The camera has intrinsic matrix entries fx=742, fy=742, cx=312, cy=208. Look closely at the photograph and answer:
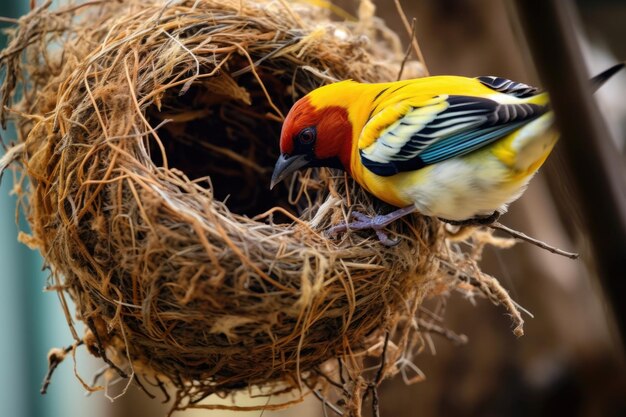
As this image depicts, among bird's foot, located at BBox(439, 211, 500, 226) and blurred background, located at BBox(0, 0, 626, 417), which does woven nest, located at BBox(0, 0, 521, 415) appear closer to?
bird's foot, located at BBox(439, 211, 500, 226)

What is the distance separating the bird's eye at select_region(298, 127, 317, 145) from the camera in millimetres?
2477

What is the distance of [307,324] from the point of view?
6.65ft

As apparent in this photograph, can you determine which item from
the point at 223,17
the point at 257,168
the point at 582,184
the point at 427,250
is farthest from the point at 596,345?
the point at 582,184

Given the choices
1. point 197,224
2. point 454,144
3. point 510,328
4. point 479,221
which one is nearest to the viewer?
point 197,224

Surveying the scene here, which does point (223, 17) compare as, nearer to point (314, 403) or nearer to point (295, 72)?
point (295, 72)

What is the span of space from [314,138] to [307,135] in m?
0.03

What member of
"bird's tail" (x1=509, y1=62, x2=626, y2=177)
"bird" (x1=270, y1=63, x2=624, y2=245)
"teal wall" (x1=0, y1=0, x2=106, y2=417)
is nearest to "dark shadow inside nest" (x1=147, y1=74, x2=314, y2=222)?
"bird" (x1=270, y1=63, x2=624, y2=245)

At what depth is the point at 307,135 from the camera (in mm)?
2482

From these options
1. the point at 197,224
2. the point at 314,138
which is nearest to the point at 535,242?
the point at 314,138

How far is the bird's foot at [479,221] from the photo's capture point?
240 cm

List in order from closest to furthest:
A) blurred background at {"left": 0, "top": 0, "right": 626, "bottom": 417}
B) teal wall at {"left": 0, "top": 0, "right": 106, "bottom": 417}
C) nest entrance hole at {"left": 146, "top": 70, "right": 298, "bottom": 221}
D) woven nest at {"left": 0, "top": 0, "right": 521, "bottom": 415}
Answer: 1. woven nest at {"left": 0, "top": 0, "right": 521, "bottom": 415}
2. nest entrance hole at {"left": 146, "top": 70, "right": 298, "bottom": 221}
3. blurred background at {"left": 0, "top": 0, "right": 626, "bottom": 417}
4. teal wall at {"left": 0, "top": 0, "right": 106, "bottom": 417}

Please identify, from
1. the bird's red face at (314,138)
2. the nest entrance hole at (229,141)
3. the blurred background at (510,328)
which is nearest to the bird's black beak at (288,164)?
the bird's red face at (314,138)

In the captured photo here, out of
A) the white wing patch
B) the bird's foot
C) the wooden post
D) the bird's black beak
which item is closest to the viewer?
the wooden post

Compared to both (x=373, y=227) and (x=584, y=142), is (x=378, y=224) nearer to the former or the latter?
(x=373, y=227)
